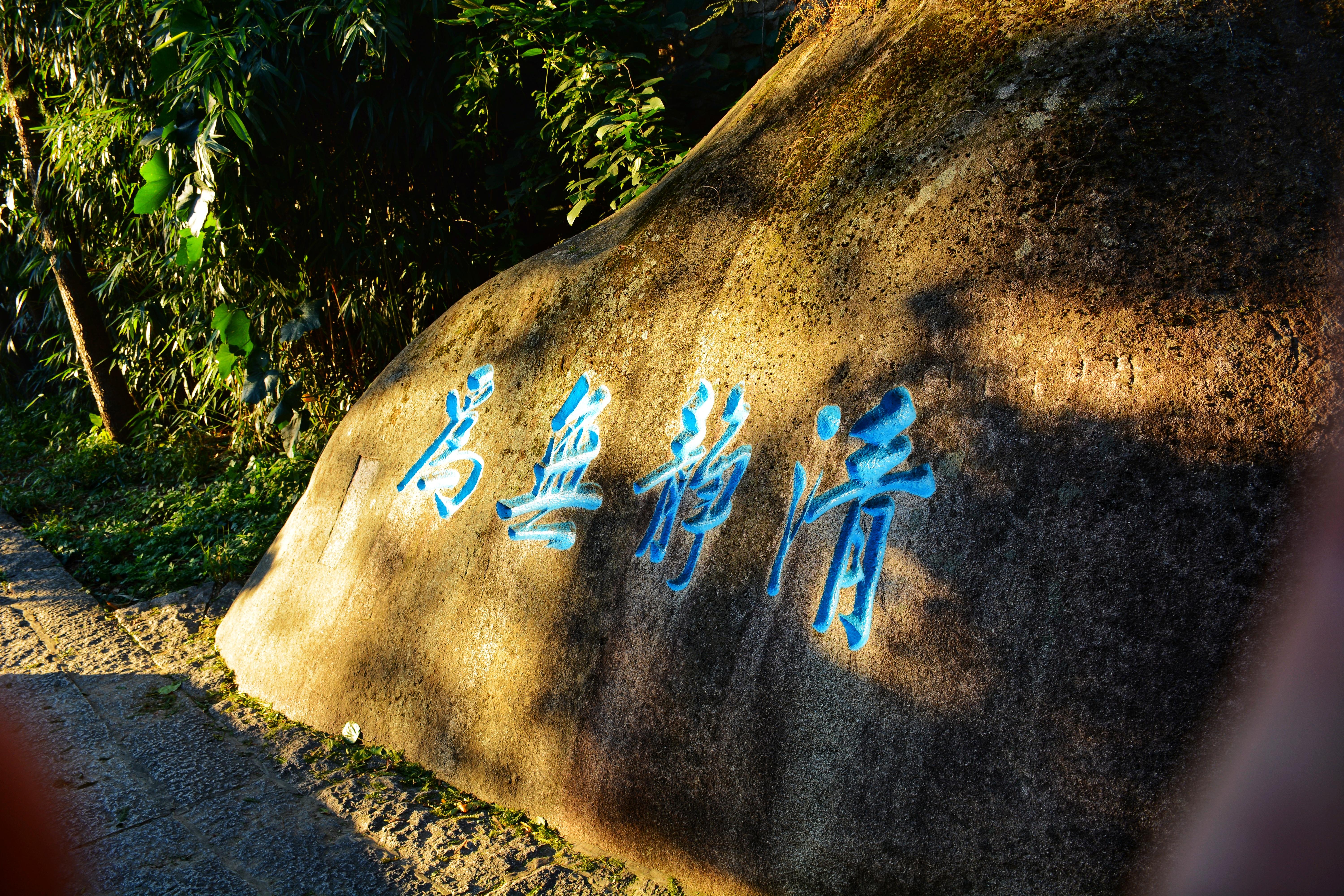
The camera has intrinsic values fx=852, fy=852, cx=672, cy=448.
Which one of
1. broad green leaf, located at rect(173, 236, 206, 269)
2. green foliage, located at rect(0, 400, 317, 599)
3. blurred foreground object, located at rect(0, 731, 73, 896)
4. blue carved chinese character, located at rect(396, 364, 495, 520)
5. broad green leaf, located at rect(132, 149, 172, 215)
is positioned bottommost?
green foliage, located at rect(0, 400, 317, 599)

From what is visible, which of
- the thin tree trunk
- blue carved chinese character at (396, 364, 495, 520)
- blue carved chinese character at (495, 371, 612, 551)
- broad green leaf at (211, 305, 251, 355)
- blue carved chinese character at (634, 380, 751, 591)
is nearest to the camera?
blue carved chinese character at (634, 380, 751, 591)

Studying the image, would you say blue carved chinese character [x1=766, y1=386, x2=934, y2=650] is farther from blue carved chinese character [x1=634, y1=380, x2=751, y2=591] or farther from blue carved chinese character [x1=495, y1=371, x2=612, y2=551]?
blue carved chinese character [x1=495, y1=371, x2=612, y2=551]

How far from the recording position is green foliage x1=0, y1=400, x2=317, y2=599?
4.70 meters

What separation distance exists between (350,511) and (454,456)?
24.5 inches

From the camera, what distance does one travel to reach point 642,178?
383cm

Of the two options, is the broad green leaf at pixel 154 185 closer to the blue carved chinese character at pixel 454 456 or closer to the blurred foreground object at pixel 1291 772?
the blue carved chinese character at pixel 454 456

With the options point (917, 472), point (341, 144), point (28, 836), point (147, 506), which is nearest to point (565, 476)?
point (917, 472)

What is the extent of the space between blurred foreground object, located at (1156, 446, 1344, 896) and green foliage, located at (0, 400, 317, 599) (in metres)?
4.40

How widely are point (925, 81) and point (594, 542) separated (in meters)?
1.66

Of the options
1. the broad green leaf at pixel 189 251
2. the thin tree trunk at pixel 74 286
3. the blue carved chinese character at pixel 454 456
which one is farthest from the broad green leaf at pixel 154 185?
the thin tree trunk at pixel 74 286

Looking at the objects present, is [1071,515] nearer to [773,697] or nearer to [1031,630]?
[1031,630]

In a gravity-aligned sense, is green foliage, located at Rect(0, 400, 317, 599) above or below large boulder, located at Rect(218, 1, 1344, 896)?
below

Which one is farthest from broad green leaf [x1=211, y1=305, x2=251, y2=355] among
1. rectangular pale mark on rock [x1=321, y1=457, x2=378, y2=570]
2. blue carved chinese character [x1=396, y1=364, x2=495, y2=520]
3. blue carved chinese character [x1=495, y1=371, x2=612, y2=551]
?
blue carved chinese character [x1=495, y1=371, x2=612, y2=551]

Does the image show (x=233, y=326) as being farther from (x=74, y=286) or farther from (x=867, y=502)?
(x=867, y=502)
